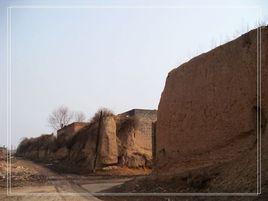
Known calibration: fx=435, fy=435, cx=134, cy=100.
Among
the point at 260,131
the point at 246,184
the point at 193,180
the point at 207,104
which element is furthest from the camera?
the point at 207,104

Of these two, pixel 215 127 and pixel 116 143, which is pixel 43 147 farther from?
pixel 215 127

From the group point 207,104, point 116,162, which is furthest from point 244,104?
point 116,162

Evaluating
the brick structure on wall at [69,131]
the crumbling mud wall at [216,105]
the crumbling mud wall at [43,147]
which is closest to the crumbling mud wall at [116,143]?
the brick structure on wall at [69,131]

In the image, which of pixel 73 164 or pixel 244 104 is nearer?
pixel 244 104

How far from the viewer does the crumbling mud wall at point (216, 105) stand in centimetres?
1192

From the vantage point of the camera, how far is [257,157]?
1027 cm

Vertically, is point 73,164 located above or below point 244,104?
below

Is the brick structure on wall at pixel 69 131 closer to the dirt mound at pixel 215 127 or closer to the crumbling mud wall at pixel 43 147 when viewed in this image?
the crumbling mud wall at pixel 43 147

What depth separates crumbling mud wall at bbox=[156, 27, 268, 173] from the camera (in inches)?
469

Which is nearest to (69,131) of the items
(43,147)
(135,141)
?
(135,141)

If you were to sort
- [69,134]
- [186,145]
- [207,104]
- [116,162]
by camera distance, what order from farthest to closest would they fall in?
[69,134]
[116,162]
[186,145]
[207,104]

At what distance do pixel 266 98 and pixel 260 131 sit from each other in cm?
90

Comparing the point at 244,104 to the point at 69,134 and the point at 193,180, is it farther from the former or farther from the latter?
the point at 69,134

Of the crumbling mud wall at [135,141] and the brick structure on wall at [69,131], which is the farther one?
the brick structure on wall at [69,131]
